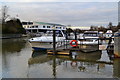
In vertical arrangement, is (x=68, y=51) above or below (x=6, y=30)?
below

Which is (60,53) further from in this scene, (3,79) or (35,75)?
(3,79)

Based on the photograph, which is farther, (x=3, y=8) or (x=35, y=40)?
(x=3, y=8)

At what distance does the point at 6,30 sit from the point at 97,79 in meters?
49.0

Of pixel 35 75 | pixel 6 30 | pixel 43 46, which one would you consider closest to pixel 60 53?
pixel 43 46

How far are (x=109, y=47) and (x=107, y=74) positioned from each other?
27.6ft

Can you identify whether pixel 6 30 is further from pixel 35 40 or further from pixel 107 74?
pixel 107 74

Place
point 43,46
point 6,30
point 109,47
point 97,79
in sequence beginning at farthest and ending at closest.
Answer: point 6,30, point 43,46, point 109,47, point 97,79

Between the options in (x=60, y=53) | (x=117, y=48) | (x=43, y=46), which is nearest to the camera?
(x=117, y=48)

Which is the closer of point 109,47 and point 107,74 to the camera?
point 107,74

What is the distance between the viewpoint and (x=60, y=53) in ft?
49.1

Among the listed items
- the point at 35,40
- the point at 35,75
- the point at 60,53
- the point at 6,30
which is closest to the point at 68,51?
the point at 60,53

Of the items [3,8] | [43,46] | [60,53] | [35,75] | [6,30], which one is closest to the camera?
[35,75]

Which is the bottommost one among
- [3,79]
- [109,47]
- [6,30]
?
[3,79]

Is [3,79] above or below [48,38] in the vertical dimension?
below
